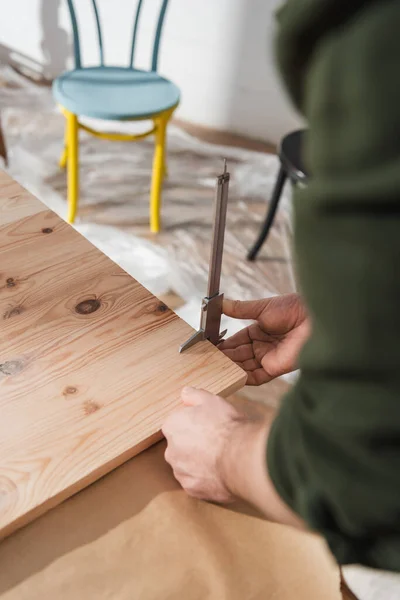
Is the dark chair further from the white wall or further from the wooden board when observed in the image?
the wooden board

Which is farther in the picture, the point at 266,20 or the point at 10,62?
the point at 10,62

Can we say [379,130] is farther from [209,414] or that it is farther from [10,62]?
[10,62]

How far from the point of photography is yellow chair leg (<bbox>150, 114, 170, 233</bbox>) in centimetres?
208

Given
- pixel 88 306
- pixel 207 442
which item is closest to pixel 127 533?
pixel 207 442

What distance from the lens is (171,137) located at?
9.11ft

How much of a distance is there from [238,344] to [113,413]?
345 millimetres

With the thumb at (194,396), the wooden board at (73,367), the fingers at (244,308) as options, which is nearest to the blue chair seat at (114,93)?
the wooden board at (73,367)

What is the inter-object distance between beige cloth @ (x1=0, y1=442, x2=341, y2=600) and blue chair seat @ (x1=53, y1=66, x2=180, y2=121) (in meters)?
1.44

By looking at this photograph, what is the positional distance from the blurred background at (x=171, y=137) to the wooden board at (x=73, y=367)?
3.16 ft

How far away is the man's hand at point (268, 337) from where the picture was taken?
3.33 ft

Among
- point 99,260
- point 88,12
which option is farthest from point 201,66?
point 99,260

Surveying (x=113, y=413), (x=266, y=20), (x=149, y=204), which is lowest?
(x=149, y=204)

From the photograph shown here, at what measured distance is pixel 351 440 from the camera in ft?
1.45

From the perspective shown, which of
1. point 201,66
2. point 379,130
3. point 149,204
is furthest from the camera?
point 201,66
